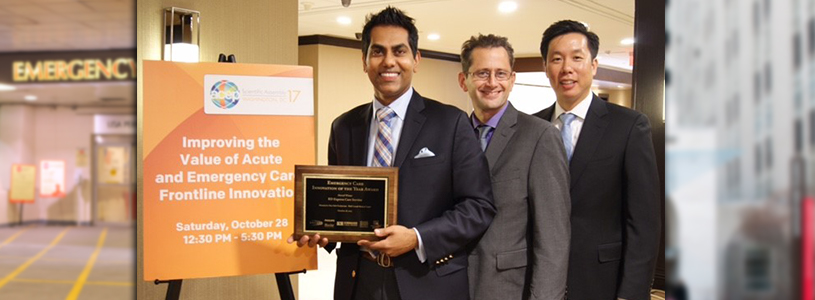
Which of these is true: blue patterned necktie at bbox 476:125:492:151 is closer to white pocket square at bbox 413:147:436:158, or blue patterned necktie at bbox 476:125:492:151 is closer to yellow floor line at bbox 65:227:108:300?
white pocket square at bbox 413:147:436:158

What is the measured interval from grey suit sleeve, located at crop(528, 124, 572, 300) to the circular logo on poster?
1.28m

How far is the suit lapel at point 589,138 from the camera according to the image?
1.86 metres

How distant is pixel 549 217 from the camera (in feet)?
5.73

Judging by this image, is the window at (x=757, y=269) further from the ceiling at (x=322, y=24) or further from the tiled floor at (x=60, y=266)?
the tiled floor at (x=60, y=266)

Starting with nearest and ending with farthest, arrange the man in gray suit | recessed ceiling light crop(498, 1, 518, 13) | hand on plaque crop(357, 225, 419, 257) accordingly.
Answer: hand on plaque crop(357, 225, 419, 257) < the man in gray suit < recessed ceiling light crop(498, 1, 518, 13)

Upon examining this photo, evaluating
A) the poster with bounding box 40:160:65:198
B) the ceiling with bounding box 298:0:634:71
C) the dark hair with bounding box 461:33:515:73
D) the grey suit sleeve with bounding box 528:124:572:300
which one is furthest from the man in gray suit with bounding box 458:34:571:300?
the ceiling with bounding box 298:0:634:71

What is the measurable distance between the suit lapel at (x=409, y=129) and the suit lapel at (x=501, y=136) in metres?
0.25

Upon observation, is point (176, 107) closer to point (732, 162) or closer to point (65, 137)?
point (732, 162)

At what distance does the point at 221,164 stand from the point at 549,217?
1370mm

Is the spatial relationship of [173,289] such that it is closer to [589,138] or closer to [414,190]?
[414,190]

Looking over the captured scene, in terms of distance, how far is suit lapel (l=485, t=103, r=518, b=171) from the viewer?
6.02 feet

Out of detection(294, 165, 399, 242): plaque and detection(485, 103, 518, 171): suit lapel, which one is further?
detection(485, 103, 518, 171): suit lapel

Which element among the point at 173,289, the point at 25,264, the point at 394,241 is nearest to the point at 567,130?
the point at 394,241

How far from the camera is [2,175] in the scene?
6.15 meters
